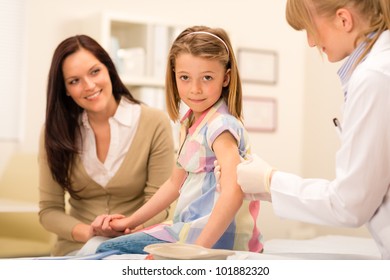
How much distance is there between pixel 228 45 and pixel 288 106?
2.40 metres

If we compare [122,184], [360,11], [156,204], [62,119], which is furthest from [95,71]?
[360,11]

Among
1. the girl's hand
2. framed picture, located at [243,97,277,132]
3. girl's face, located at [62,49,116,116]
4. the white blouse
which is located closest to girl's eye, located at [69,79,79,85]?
girl's face, located at [62,49,116,116]

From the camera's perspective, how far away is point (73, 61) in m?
1.61

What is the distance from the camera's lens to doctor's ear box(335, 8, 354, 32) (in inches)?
38.2

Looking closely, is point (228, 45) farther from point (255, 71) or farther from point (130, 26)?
point (255, 71)

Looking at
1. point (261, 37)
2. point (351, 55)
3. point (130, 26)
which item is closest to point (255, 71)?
point (261, 37)

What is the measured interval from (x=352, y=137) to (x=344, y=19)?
20 cm

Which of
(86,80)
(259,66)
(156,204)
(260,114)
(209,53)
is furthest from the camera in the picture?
(259,66)

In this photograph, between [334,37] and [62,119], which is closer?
[334,37]

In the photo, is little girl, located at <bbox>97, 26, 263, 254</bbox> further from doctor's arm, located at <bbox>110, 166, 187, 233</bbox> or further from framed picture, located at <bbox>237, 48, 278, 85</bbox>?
framed picture, located at <bbox>237, 48, 278, 85</bbox>

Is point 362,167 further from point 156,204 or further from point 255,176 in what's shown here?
point 156,204

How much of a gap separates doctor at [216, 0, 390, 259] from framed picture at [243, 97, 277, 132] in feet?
7.85

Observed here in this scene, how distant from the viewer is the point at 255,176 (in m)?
1.05
